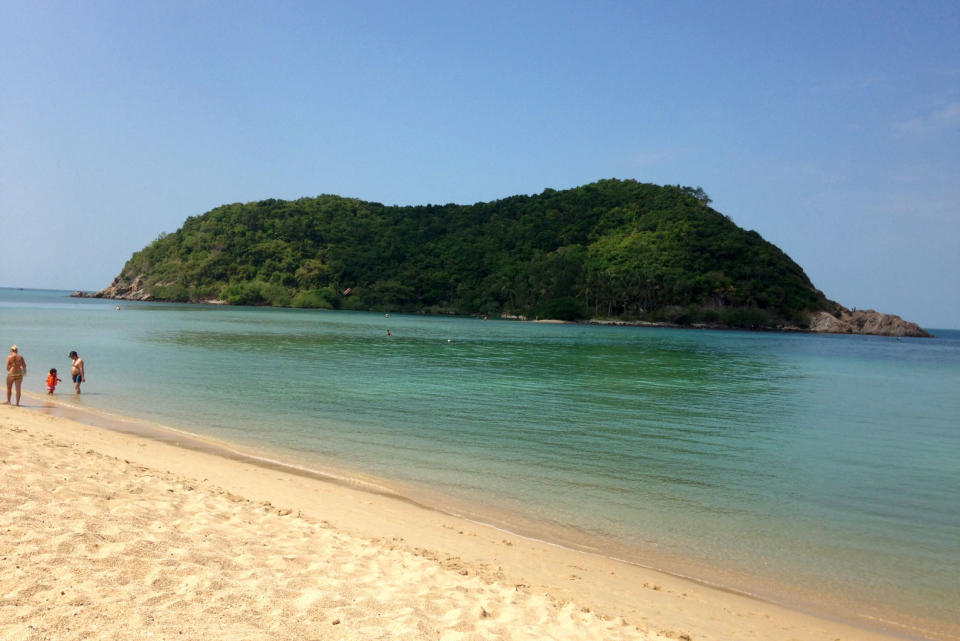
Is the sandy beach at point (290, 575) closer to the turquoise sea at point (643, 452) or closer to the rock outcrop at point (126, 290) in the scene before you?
the turquoise sea at point (643, 452)

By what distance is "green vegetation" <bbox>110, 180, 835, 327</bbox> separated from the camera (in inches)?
5108

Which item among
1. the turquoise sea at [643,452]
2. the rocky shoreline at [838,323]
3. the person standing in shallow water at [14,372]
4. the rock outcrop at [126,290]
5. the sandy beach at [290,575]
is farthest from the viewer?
the rock outcrop at [126,290]

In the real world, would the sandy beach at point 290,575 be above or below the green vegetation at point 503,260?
below

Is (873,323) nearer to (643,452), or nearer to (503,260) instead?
(503,260)

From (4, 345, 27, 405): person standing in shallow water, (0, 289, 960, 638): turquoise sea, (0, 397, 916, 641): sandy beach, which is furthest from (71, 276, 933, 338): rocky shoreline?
(0, 397, 916, 641): sandy beach

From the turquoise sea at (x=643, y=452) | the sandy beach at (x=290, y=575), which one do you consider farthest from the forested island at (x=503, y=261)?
the sandy beach at (x=290, y=575)

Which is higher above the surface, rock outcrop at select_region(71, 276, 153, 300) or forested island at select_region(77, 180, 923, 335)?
forested island at select_region(77, 180, 923, 335)

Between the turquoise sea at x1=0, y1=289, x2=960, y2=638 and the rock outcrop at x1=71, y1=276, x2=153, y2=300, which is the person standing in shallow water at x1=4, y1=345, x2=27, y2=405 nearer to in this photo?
the turquoise sea at x1=0, y1=289, x2=960, y2=638

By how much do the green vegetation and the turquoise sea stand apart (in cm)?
9962

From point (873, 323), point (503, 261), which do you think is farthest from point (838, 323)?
point (503, 261)

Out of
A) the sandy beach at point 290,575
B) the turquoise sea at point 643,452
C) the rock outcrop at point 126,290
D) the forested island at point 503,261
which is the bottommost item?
the turquoise sea at point 643,452

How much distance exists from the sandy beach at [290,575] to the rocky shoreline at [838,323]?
122098 millimetres

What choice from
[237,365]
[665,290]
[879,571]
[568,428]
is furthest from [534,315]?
[879,571]

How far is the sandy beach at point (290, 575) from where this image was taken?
4.44 meters
